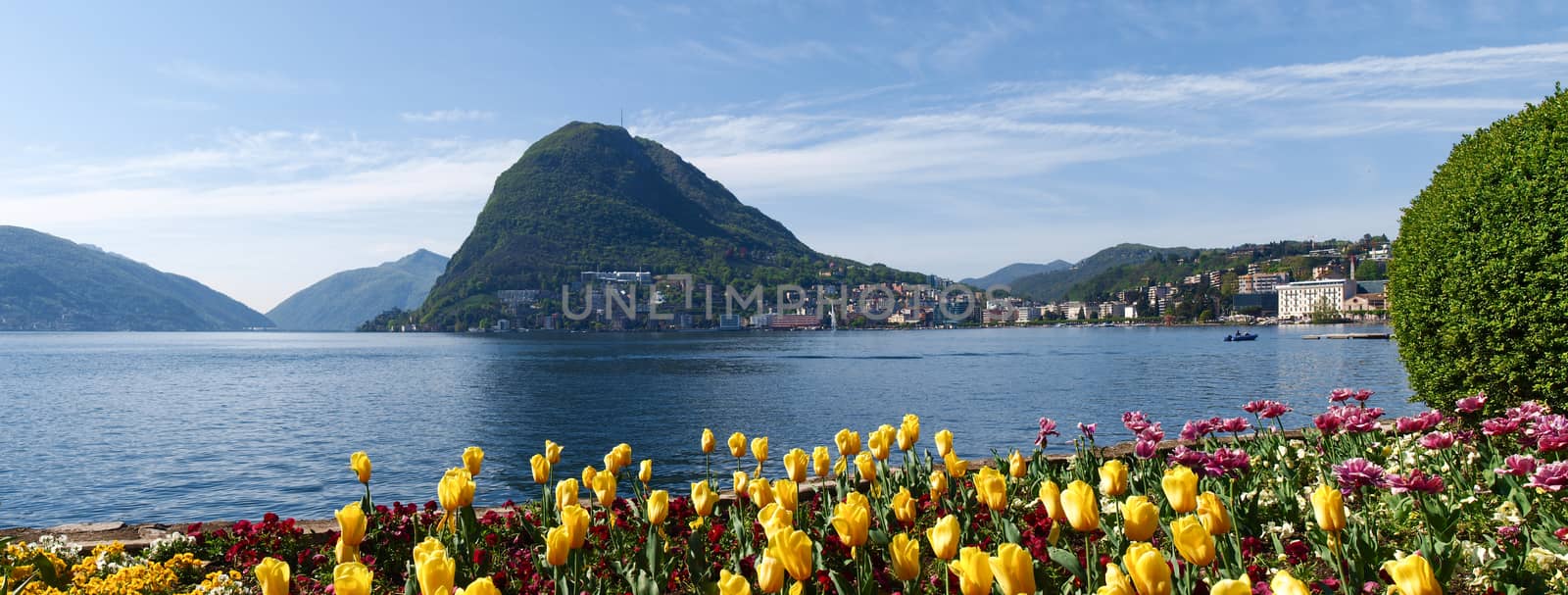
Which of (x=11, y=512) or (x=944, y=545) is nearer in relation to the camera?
(x=944, y=545)

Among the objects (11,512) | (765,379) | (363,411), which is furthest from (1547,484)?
(765,379)

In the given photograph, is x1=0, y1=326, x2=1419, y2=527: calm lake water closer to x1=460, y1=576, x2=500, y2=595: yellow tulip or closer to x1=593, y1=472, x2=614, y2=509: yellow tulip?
x1=593, y1=472, x2=614, y2=509: yellow tulip

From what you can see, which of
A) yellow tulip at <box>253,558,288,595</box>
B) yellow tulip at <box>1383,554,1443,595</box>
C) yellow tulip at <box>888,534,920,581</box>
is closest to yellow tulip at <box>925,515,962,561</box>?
yellow tulip at <box>888,534,920,581</box>

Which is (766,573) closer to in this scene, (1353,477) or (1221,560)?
(1221,560)

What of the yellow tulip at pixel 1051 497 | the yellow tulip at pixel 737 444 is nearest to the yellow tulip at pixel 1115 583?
the yellow tulip at pixel 1051 497

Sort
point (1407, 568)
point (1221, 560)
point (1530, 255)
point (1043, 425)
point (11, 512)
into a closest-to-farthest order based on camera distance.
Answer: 1. point (1407, 568)
2. point (1221, 560)
3. point (1043, 425)
4. point (1530, 255)
5. point (11, 512)

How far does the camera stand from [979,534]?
A: 684cm

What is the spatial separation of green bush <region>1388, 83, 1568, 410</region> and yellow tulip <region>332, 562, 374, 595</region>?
1111cm

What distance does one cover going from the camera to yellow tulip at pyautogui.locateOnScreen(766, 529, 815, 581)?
3695mm

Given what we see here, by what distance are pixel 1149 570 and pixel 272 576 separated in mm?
3415

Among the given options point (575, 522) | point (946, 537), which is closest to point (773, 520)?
point (946, 537)

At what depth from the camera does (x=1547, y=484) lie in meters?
5.11

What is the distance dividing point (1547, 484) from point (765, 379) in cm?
4789

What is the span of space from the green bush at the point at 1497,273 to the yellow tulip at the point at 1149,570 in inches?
348
